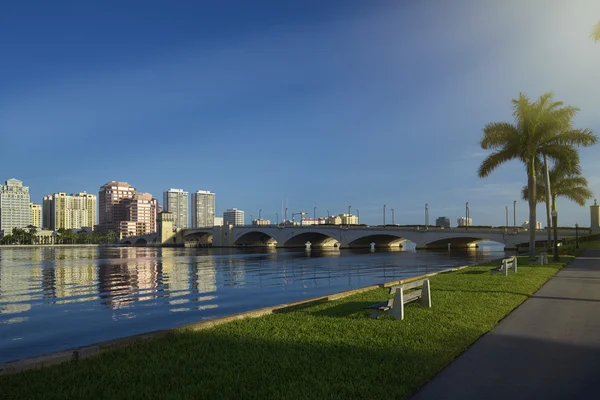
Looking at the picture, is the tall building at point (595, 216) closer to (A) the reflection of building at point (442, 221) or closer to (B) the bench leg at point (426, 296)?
(B) the bench leg at point (426, 296)

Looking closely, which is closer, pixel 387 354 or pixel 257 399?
pixel 257 399

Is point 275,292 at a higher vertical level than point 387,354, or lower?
lower

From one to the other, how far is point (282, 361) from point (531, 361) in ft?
11.9

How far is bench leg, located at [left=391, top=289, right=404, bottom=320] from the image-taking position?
900 cm

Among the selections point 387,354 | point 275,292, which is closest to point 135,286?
point 275,292

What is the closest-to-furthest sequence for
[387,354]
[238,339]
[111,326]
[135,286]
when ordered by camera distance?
[387,354] → [238,339] → [111,326] → [135,286]

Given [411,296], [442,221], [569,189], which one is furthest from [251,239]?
[411,296]

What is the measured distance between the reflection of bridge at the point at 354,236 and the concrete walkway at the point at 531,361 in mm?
57088

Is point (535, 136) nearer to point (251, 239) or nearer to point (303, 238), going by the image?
point (303, 238)

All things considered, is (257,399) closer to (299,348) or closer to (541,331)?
(299,348)

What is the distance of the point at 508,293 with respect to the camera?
41.6 ft

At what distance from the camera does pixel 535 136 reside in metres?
25.4

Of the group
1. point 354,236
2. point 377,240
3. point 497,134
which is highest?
point 497,134

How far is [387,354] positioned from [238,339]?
263 cm
